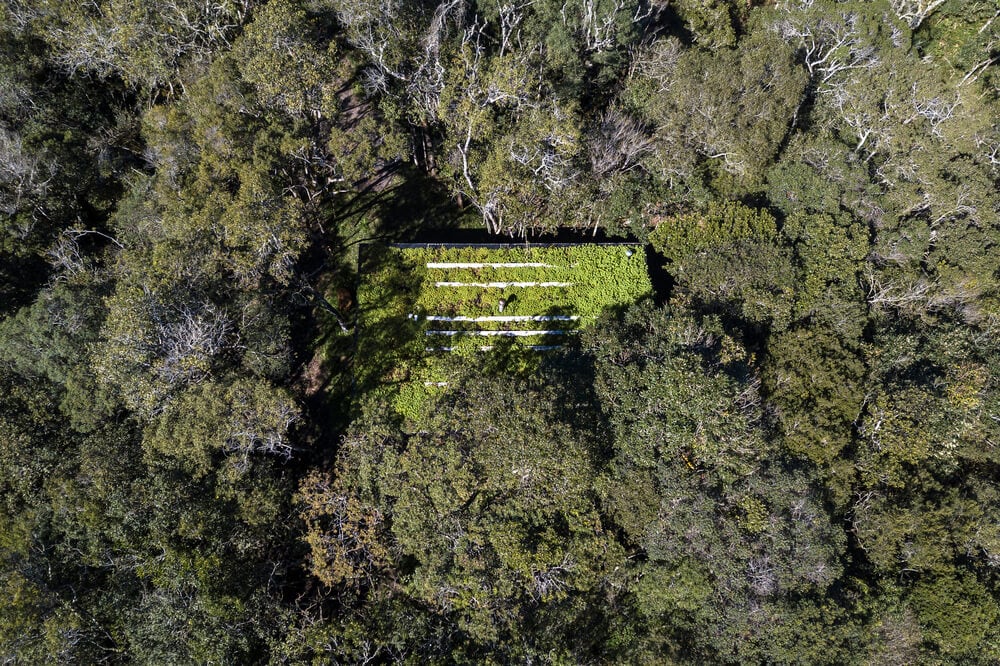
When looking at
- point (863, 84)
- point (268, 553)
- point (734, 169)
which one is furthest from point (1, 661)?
point (863, 84)

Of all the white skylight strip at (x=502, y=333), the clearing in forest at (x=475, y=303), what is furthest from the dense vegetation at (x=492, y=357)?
the white skylight strip at (x=502, y=333)

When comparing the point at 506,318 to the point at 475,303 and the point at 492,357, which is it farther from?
the point at 492,357

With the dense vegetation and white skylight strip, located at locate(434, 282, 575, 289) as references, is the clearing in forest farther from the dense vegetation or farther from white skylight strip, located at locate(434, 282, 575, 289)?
the dense vegetation

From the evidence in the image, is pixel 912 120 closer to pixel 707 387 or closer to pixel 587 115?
pixel 587 115

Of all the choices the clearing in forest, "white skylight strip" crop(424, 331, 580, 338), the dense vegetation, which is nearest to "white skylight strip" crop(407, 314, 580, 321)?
the clearing in forest

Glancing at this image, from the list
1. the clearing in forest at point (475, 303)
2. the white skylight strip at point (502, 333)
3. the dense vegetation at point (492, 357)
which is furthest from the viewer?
the white skylight strip at point (502, 333)

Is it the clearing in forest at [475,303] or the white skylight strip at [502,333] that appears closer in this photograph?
the clearing in forest at [475,303]

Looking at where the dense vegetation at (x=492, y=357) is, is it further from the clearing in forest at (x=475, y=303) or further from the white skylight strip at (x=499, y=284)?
the white skylight strip at (x=499, y=284)

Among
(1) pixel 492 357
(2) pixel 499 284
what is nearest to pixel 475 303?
(2) pixel 499 284
